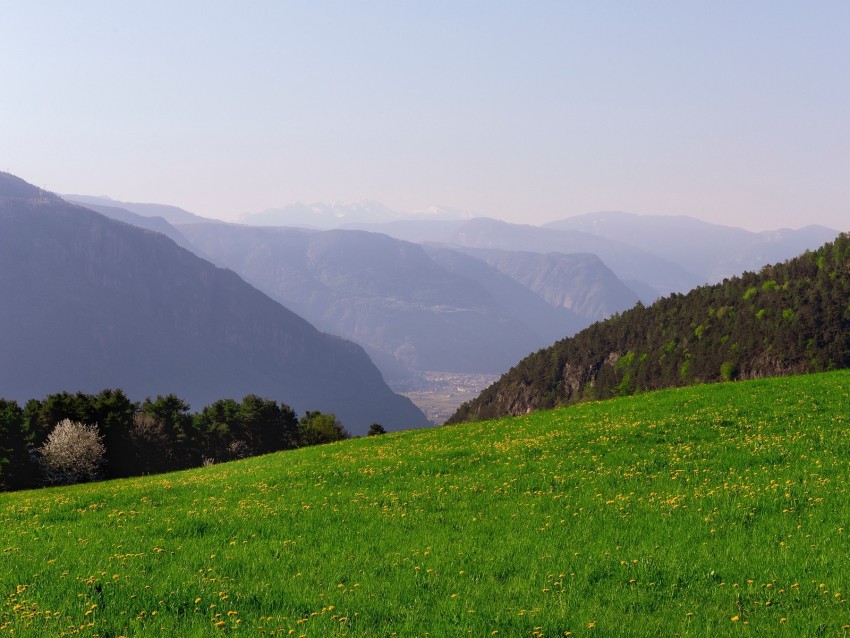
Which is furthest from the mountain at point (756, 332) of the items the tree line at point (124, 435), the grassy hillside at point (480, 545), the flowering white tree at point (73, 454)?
the grassy hillside at point (480, 545)

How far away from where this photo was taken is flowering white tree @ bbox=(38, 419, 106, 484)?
69.9 meters

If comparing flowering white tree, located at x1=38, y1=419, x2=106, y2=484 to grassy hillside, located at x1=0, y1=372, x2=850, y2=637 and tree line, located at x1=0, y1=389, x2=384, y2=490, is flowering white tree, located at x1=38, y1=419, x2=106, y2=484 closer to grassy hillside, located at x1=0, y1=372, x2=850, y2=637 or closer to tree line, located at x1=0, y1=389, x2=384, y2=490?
tree line, located at x1=0, y1=389, x2=384, y2=490

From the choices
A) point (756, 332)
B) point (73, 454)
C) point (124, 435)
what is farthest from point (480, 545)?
point (756, 332)

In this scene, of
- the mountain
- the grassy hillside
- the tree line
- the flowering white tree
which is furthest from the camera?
the mountain

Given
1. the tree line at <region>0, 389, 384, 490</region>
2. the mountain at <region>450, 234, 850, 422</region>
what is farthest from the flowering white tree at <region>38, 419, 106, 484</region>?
the mountain at <region>450, 234, 850, 422</region>

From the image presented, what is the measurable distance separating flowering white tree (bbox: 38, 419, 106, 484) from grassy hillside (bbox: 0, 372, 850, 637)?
4820 cm

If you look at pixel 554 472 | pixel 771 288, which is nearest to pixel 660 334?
pixel 771 288

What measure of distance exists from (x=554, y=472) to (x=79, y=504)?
54.7 feet

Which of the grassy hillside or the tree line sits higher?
the grassy hillside

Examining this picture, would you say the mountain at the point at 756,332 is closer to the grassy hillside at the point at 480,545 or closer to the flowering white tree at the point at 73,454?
the flowering white tree at the point at 73,454

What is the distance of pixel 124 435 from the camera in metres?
Answer: 83.9

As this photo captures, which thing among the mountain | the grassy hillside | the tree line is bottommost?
the tree line

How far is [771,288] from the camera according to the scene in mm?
177375

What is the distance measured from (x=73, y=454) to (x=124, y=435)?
46.1 feet
